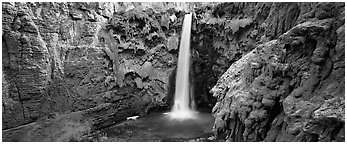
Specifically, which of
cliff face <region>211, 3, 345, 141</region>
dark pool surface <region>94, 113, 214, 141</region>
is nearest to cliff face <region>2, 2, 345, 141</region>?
cliff face <region>211, 3, 345, 141</region>

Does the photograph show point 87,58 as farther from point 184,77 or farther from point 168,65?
point 184,77

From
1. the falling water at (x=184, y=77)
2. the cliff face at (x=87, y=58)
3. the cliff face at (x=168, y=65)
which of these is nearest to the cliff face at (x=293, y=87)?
the cliff face at (x=168, y=65)

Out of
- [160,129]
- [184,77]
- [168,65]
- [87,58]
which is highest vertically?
[87,58]

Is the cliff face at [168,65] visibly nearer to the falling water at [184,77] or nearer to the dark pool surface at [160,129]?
the falling water at [184,77]

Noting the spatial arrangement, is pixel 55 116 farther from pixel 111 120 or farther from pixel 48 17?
pixel 48 17

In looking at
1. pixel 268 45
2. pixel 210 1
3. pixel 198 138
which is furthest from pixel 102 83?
pixel 268 45

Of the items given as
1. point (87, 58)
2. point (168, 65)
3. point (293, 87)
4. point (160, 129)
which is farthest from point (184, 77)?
point (293, 87)
